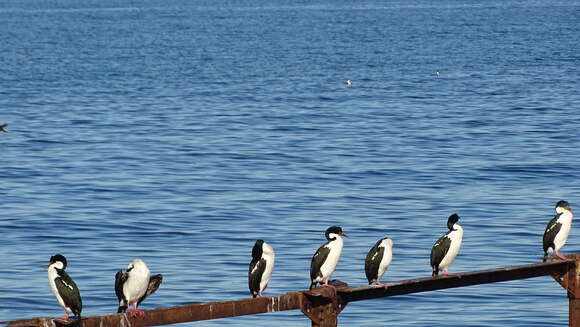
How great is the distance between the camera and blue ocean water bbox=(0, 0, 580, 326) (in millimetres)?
25547

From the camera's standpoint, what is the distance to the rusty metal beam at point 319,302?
43.5 feet

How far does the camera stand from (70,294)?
14180mm

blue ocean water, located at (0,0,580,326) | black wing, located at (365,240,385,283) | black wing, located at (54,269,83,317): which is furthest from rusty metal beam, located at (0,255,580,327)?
blue ocean water, located at (0,0,580,326)

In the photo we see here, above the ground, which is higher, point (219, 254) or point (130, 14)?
point (130, 14)

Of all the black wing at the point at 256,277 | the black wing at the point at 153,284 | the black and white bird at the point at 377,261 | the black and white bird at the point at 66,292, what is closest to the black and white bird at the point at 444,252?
the black and white bird at the point at 377,261

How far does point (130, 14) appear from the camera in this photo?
7682 inches

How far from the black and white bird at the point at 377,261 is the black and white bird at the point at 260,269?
125 centimetres

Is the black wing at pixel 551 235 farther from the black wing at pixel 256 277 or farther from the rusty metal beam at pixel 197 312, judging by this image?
the rusty metal beam at pixel 197 312

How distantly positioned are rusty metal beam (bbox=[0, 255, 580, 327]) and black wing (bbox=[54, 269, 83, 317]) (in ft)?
3.20

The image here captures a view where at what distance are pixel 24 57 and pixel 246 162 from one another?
209ft

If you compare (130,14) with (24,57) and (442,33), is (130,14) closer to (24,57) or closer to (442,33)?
(442,33)

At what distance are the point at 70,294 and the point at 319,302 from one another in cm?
273

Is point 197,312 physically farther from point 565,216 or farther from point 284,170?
point 284,170

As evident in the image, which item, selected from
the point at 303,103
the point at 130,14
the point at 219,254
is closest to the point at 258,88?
the point at 303,103
